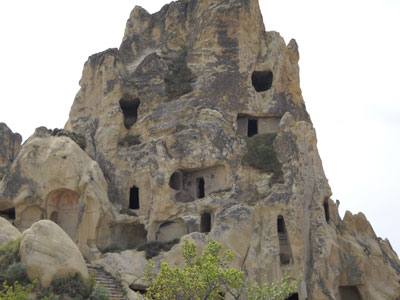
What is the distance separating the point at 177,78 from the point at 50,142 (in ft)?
31.9

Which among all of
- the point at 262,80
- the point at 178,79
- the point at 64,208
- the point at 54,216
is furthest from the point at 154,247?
the point at 262,80

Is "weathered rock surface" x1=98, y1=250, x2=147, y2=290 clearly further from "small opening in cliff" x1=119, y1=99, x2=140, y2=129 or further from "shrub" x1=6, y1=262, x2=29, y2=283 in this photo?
"small opening in cliff" x1=119, y1=99, x2=140, y2=129

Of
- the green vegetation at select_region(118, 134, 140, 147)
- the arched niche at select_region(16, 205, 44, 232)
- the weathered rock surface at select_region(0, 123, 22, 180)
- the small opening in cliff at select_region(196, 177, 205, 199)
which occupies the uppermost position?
the weathered rock surface at select_region(0, 123, 22, 180)

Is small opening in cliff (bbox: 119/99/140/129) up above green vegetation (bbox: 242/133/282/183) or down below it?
above

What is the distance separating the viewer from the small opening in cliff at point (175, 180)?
34.6 m

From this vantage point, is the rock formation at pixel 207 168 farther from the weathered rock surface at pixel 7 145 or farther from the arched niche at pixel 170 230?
the weathered rock surface at pixel 7 145

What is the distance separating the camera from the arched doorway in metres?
32.8

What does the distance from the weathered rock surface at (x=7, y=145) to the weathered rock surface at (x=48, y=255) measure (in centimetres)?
2279

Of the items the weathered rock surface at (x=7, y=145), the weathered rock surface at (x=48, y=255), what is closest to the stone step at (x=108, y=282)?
the weathered rock surface at (x=48, y=255)

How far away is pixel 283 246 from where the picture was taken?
30812 mm

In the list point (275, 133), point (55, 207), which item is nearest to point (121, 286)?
point (55, 207)

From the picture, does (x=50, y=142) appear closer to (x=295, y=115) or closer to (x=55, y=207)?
(x=55, y=207)

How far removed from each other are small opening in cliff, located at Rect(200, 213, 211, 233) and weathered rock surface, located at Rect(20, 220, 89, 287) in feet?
30.3

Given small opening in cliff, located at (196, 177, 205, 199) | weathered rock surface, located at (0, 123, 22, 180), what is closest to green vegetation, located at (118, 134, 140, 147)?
small opening in cliff, located at (196, 177, 205, 199)
